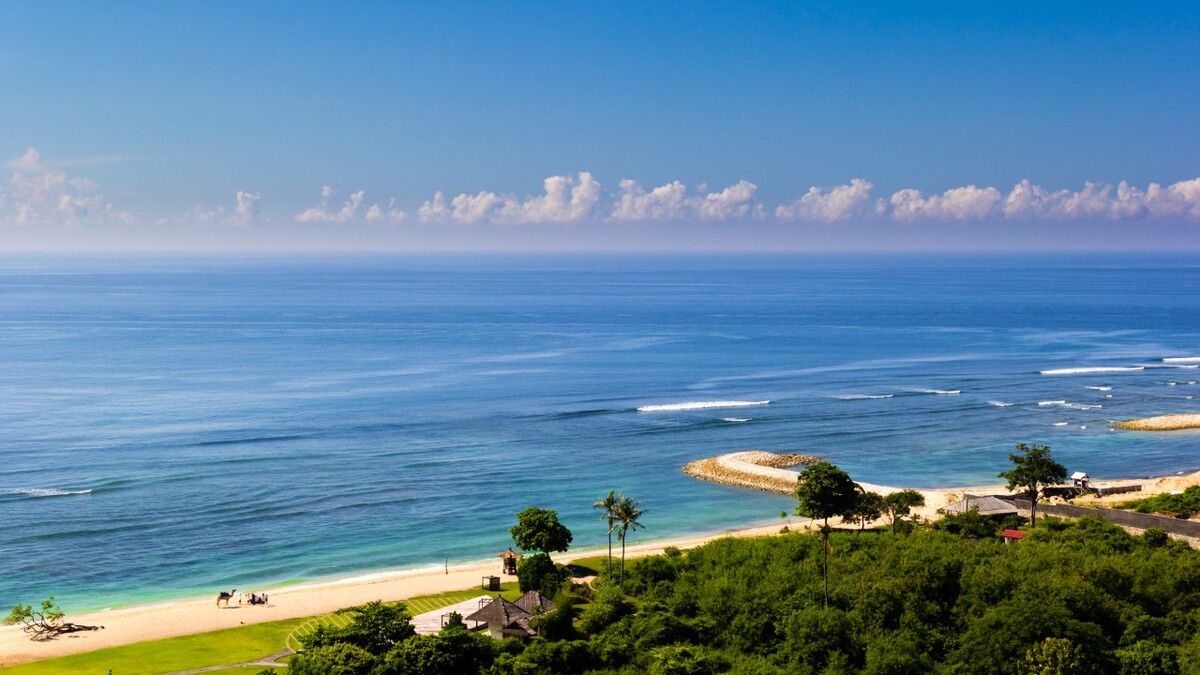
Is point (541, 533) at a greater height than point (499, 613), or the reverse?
point (541, 533)

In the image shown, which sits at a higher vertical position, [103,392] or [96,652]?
[103,392]

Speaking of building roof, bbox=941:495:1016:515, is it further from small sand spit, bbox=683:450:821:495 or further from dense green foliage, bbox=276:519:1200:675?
small sand spit, bbox=683:450:821:495

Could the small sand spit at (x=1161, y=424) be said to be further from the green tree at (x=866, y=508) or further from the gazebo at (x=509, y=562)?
the gazebo at (x=509, y=562)

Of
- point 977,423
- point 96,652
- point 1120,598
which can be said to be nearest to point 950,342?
point 977,423

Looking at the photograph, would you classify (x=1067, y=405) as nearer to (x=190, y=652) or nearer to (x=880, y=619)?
(x=880, y=619)

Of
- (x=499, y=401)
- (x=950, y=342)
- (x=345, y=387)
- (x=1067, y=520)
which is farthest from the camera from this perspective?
(x=950, y=342)

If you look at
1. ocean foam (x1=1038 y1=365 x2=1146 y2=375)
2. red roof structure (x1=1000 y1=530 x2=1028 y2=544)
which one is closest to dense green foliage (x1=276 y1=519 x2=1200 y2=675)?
red roof structure (x1=1000 y1=530 x2=1028 y2=544)

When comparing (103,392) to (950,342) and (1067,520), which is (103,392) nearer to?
(1067,520)

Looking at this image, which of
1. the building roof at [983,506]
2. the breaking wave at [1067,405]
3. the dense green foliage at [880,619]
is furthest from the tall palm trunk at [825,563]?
the breaking wave at [1067,405]

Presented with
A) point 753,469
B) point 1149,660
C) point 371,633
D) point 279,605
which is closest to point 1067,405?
point 753,469
